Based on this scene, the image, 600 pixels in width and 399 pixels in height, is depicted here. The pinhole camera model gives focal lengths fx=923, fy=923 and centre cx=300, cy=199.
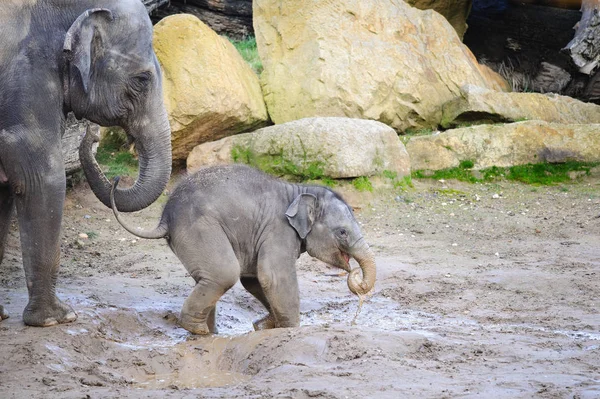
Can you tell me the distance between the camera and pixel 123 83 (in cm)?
625

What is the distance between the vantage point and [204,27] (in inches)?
484

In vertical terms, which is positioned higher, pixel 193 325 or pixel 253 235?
pixel 253 235

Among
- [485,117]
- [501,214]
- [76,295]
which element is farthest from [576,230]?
[76,295]

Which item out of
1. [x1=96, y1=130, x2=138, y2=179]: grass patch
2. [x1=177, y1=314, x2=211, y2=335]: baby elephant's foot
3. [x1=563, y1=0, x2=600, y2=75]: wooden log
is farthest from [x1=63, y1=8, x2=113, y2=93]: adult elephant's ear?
[x1=563, y1=0, x2=600, y2=75]: wooden log

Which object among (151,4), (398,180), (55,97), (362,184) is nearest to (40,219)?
(55,97)

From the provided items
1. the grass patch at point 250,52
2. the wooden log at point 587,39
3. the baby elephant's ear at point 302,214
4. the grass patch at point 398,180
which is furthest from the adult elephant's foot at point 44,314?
the wooden log at point 587,39

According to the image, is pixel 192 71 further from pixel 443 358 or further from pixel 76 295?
pixel 443 358

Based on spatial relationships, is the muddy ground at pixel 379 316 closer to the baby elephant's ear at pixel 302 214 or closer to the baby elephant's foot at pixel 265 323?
the baby elephant's foot at pixel 265 323

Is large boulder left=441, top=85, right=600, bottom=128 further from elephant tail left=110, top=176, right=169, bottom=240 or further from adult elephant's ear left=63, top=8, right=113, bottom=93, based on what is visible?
adult elephant's ear left=63, top=8, right=113, bottom=93

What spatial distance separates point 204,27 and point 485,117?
4.18 m

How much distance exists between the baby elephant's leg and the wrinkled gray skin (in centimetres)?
61

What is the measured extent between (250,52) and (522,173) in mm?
4704

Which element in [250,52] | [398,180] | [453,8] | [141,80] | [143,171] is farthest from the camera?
[453,8]

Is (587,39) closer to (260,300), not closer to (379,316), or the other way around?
(379,316)
